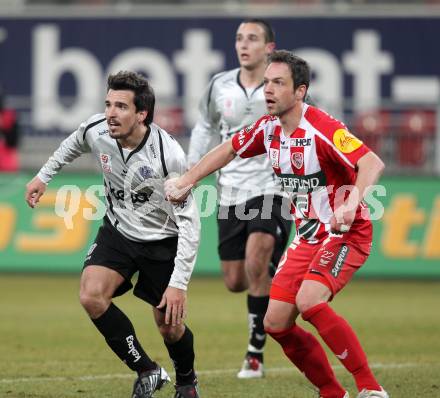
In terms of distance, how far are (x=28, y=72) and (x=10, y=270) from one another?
23.9ft

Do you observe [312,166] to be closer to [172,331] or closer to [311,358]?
[311,358]

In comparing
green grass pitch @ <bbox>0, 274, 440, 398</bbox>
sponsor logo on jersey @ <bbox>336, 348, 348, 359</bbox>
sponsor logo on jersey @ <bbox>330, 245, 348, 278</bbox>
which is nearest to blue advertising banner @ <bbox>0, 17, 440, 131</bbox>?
green grass pitch @ <bbox>0, 274, 440, 398</bbox>

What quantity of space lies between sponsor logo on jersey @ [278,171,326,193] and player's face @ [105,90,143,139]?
1050 millimetres

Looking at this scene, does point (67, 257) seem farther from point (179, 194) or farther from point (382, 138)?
point (179, 194)

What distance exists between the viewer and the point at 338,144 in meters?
6.65

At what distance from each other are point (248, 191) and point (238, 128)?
55 cm

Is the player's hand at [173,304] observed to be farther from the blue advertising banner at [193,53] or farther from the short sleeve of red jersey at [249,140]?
the blue advertising banner at [193,53]

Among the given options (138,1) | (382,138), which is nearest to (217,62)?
(138,1)

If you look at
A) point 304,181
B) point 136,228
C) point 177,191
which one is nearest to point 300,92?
point 304,181

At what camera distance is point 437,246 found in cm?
1558

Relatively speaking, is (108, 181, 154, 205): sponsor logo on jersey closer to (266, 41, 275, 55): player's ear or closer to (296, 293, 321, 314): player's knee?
(296, 293, 321, 314): player's knee

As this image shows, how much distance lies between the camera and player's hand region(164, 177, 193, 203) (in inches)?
263

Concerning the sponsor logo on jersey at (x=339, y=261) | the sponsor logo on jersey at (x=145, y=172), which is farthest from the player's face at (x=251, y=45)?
the sponsor logo on jersey at (x=339, y=261)

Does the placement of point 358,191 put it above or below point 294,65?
below
